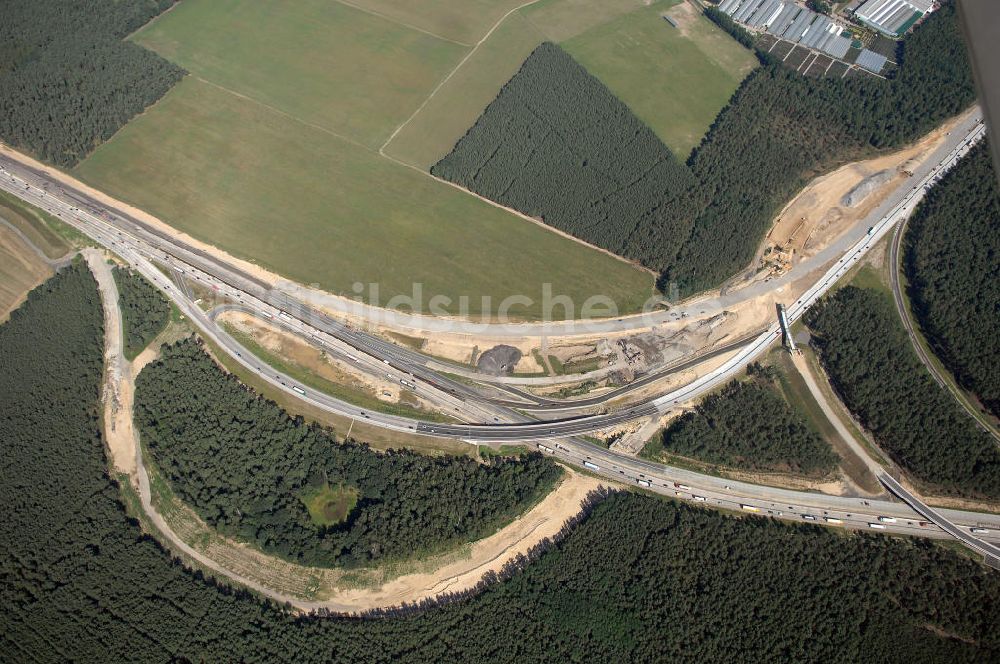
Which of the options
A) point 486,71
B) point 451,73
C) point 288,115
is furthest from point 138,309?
point 486,71

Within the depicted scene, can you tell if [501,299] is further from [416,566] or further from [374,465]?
[416,566]

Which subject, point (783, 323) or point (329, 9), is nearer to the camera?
point (783, 323)

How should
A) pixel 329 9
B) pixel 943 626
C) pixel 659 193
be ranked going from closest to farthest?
pixel 943 626 → pixel 659 193 → pixel 329 9

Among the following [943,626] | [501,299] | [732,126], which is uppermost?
[732,126]

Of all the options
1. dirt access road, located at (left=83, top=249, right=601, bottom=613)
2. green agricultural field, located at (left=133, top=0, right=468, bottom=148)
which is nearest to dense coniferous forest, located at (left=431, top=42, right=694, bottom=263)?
green agricultural field, located at (left=133, top=0, right=468, bottom=148)

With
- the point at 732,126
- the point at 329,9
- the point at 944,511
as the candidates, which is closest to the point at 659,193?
the point at 732,126
